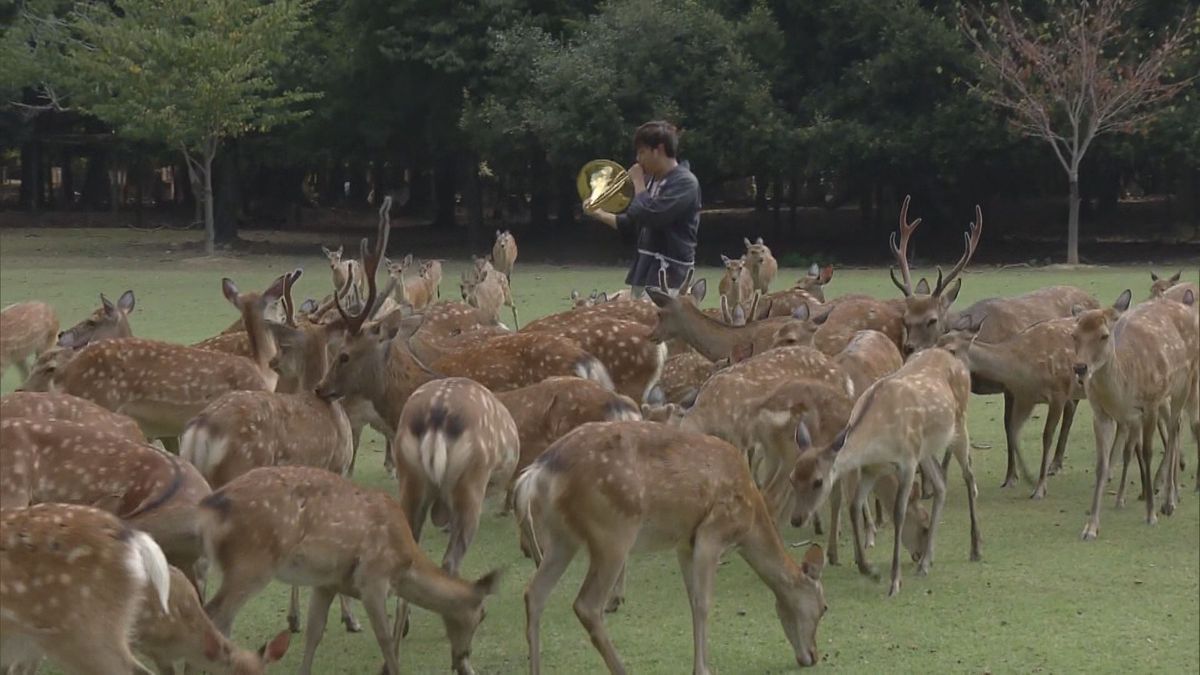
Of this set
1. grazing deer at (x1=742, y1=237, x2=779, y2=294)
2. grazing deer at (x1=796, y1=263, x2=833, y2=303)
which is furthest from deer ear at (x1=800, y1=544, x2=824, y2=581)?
grazing deer at (x1=742, y1=237, x2=779, y2=294)

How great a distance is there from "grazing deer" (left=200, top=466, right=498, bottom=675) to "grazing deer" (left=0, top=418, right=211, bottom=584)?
31cm

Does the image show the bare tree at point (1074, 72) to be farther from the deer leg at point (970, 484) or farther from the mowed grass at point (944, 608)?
the deer leg at point (970, 484)

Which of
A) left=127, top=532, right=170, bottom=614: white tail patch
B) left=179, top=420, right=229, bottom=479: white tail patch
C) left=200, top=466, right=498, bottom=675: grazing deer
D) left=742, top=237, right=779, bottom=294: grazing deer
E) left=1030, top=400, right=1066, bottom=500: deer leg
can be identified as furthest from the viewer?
left=742, top=237, right=779, bottom=294: grazing deer

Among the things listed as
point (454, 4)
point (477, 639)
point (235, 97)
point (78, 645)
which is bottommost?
point (477, 639)

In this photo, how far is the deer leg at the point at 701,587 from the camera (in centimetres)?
550

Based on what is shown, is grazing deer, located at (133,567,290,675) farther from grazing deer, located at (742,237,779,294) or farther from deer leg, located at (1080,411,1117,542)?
grazing deer, located at (742,237,779,294)

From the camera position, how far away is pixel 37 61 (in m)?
31.7

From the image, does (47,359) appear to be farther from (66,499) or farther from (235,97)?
(235,97)

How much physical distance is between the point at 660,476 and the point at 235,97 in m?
22.6

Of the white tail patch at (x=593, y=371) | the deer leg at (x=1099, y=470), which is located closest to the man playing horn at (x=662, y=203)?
the white tail patch at (x=593, y=371)

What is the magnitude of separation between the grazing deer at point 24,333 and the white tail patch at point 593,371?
518 centimetres

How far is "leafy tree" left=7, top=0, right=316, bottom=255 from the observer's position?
2680 centimetres

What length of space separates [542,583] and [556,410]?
1.46 metres

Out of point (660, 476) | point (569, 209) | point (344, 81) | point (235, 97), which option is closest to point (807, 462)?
point (660, 476)
